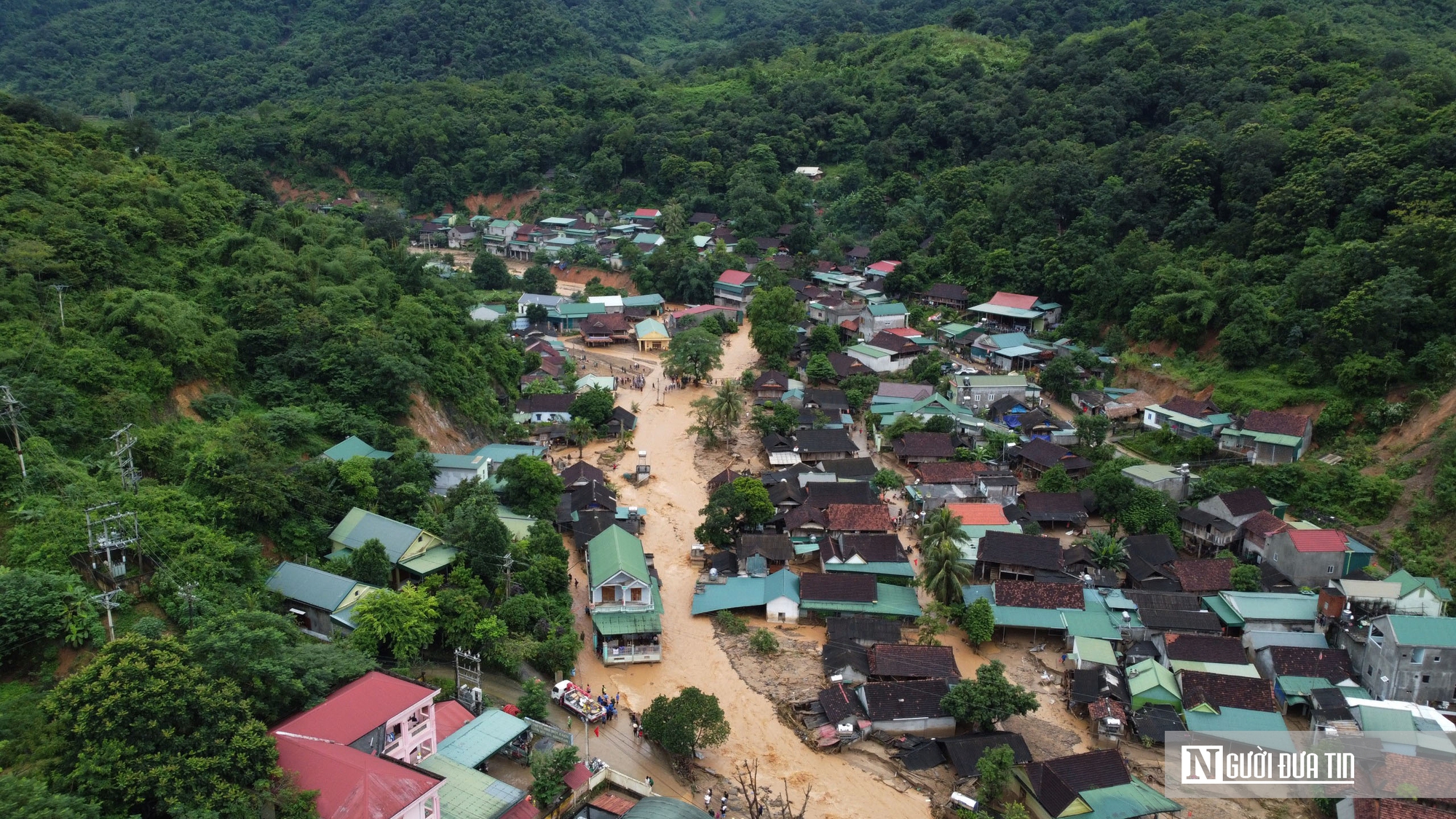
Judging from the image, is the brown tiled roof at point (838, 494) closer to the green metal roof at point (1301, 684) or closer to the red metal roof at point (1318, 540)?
the red metal roof at point (1318, 540)

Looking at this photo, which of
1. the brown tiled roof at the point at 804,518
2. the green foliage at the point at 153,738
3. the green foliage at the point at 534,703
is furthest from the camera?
the brown tiled roof at the point at 804,518

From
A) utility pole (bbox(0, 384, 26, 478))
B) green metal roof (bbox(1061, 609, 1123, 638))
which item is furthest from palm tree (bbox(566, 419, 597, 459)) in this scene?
green metal roof (bbox(1061, 609, 1123, 638))

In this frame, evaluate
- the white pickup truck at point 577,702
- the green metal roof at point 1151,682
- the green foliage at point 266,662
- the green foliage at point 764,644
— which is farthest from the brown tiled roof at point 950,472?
the green foliage at point 266,662

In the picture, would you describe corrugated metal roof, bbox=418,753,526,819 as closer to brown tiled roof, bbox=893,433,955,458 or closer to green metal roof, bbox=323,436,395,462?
green metal roof, bbox=323,436,395,462

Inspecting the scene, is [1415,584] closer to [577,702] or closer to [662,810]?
[662,810]

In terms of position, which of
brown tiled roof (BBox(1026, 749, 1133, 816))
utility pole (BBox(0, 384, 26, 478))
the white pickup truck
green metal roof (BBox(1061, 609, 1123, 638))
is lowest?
green metal roof (BBox(1061, 609, 1123, 638))

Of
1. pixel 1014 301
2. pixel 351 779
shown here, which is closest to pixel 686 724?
pixel 351 779
